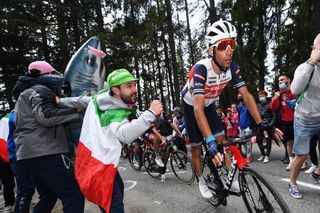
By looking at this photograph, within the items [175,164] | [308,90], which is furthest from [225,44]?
[175,164]

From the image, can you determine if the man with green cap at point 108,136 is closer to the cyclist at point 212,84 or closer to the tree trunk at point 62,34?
the cyclist at point 212,84

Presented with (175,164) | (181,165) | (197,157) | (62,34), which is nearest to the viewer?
(197,157)

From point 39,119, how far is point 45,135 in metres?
0.24

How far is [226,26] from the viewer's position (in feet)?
12.1

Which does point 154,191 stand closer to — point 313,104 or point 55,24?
point 313,104

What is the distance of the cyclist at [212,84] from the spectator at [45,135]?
1393 millimetres

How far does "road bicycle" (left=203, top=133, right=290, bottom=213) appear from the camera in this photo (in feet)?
9.80

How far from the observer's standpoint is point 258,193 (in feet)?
10.6

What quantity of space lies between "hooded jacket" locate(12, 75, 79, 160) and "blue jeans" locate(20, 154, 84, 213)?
0.23ft

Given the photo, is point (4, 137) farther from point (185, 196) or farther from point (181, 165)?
point (181, 165)

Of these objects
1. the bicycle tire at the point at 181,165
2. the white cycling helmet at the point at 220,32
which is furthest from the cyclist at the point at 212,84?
the bicycle tire at the point at 181,165

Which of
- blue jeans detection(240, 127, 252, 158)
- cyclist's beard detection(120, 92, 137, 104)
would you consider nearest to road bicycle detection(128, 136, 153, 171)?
blue jeans detection(240, 127, 252, 158)

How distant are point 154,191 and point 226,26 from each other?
3.99 metres

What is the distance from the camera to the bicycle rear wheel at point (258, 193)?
293 centimetres
